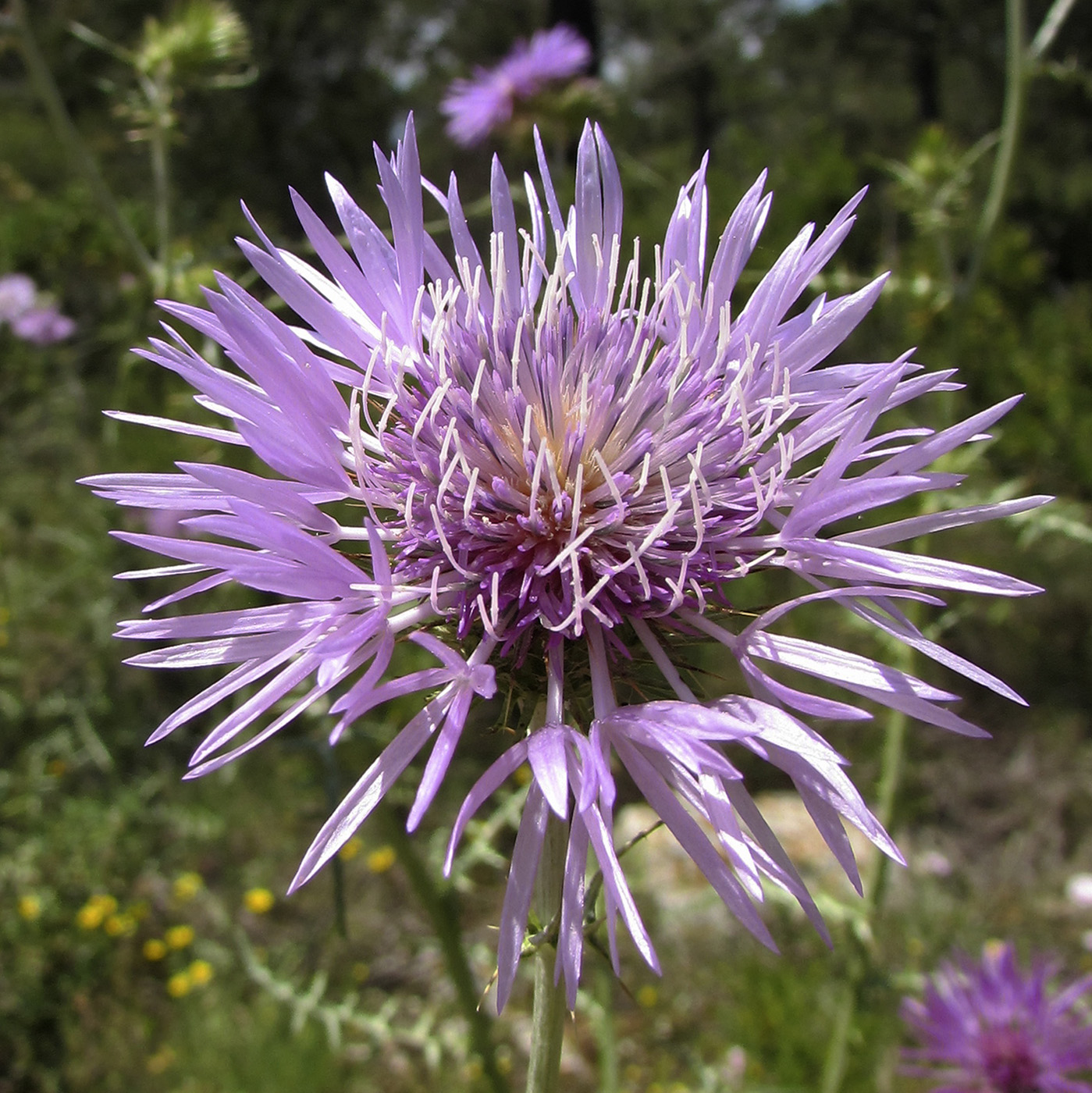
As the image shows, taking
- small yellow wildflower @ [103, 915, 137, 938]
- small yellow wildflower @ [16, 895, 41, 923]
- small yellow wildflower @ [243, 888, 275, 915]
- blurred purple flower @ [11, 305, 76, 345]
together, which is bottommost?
small yellow wildflower @ [243, 888, 275, 915]

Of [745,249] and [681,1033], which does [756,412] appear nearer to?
[745,249]

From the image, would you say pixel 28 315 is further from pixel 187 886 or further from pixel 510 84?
pixel 187 886

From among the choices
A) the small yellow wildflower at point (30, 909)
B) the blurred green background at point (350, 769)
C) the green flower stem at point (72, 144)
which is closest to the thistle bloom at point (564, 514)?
the blurred green background at point (350, 769)

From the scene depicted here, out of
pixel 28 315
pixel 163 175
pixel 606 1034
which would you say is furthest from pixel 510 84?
pixel 606 1034

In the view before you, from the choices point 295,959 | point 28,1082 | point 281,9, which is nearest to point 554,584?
point 295,959

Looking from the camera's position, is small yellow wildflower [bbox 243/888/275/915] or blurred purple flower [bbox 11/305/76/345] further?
blurred purple flower [bbox 11/305/76/345]

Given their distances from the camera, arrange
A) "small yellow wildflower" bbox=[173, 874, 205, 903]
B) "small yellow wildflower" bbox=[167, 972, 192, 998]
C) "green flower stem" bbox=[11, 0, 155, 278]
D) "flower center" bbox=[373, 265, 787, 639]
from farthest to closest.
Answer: "small yellow wildflower" bbox=[173, 874, 205, 903]
"small yellow wildflower" bbox=[167, 972, 192, 998]
"green flower stem" bbox=[11, 0, 155, 278]
"flower center" bbox=[373, 265, 787, 639]

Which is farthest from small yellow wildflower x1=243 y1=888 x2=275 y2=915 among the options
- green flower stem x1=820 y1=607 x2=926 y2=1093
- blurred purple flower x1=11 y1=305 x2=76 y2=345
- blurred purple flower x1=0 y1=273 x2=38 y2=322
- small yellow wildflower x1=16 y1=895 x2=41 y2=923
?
blurred purple flower x1=0 y1=273 x2=38 y2=322

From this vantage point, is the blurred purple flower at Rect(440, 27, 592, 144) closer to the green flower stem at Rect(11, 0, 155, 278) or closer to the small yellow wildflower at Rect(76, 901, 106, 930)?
the green flower stem at Rect(11, 0, 155, 278)
